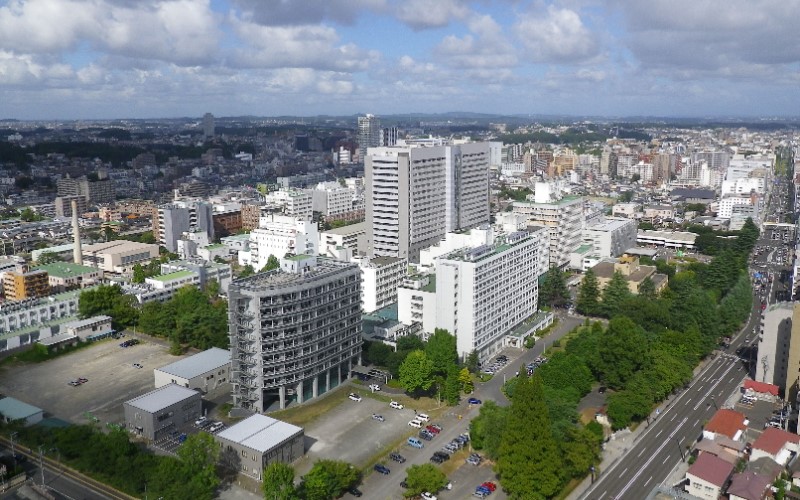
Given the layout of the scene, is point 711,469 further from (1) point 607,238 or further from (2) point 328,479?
(1) point 607,238

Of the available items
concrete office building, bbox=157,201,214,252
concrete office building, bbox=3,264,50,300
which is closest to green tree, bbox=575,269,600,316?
concrete office building, bbox=3,264,50,300

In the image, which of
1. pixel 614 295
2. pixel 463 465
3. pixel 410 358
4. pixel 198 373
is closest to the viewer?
pixel 463 465

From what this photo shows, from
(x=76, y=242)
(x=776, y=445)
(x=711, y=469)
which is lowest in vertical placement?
(x=711, y=469)

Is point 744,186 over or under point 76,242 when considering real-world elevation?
over

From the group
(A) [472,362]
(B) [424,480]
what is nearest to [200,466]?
(B) [424,480]

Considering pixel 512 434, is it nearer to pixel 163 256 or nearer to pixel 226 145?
pixel 163 256

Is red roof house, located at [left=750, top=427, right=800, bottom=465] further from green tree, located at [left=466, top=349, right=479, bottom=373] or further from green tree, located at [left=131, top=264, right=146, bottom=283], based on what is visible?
green tree, located at [left=131, top=264, right=146, bottom=283]

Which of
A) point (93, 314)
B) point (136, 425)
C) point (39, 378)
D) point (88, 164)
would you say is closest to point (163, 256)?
point (93, 314)
